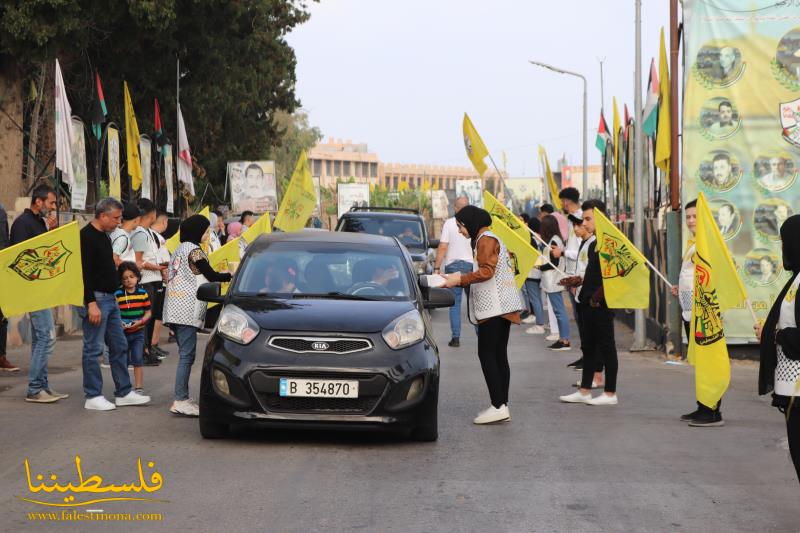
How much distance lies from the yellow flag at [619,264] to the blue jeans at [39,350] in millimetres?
5221

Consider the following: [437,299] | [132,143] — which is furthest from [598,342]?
[132,143]

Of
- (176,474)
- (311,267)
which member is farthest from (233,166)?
(176,474)

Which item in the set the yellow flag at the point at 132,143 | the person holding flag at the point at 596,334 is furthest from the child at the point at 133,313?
the yellow flag at the point at 132,143

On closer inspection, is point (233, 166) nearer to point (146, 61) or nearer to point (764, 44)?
point (146, 61)

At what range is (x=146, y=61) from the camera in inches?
1097

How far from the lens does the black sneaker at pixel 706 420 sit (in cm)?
1055

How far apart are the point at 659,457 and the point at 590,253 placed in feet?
13.2

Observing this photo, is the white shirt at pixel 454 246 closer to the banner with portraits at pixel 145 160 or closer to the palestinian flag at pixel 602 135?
the banner with portraits at pixel 145 160

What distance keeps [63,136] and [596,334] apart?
9.53 metres

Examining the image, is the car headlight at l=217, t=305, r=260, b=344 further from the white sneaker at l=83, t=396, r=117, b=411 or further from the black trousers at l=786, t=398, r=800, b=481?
the black trousers at l=786, t=398, r=800, b=481

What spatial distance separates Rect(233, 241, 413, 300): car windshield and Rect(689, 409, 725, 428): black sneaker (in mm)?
2727

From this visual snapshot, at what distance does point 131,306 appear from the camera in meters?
11.9

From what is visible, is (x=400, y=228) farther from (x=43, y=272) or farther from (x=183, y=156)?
(x=43, y=272)

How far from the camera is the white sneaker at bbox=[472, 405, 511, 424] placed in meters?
10.4
